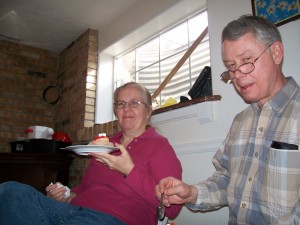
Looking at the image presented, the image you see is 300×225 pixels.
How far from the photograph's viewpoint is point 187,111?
192cm

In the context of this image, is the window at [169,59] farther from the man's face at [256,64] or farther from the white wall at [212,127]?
the man's face at [256,64]

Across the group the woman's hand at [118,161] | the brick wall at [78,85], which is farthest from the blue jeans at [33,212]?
the brick wall at [78,85]

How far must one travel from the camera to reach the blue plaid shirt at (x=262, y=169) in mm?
851

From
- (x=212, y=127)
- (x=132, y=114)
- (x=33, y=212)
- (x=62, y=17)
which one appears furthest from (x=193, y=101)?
(x=62, y=17)

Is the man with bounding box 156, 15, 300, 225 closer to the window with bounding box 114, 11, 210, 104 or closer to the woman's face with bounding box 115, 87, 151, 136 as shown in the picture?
the woman's face with bounding box 115, 87, 151, 136

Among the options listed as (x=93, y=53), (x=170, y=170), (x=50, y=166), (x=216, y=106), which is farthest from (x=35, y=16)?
(x=170, y=170)

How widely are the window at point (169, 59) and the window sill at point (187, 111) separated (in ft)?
1.31

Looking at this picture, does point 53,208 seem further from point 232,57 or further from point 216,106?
point 216,106

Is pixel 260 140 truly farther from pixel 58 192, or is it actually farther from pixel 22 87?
pixel 22 87

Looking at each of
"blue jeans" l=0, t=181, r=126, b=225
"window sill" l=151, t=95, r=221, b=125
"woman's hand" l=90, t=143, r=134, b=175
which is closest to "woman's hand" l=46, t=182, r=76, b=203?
"blue jeans" l=0, t=181, r=126, b=225

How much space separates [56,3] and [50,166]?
1.86 metres

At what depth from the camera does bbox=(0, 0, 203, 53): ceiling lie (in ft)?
9.68

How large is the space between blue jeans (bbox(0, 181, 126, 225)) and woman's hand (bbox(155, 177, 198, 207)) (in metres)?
0.31

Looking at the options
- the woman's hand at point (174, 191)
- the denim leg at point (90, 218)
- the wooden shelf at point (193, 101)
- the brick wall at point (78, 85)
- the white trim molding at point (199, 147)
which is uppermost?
the brick wall at point (78, 85)
